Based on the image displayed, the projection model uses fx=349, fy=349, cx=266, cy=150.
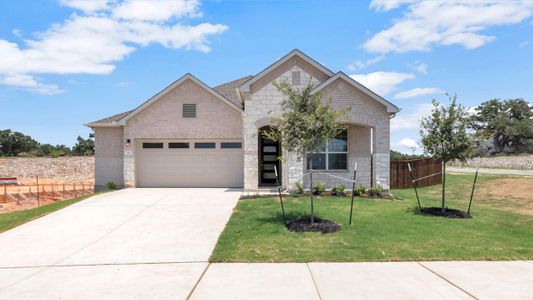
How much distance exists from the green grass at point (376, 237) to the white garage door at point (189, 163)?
18.1 ft

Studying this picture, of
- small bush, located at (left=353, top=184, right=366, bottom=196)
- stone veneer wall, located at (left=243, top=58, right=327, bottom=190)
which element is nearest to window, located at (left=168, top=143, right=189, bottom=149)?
stone veneer wall, located at (left=243, top=58, right=327, bottom=190)

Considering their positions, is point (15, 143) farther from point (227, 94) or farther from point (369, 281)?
point (369, 281)

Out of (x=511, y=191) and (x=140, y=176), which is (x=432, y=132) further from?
(x=140, y=176)

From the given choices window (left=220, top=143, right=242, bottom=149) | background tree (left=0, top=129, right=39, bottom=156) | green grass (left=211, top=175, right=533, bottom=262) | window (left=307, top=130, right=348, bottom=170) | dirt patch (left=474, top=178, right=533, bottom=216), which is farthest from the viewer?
background tree (left=0, top=129, right=39, bottom=156)

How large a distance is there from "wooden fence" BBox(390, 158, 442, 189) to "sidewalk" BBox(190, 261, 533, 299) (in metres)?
13.4

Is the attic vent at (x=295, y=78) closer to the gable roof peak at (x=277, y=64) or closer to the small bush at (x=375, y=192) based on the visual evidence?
Result: the gable roof peak at (x=277, y=64)

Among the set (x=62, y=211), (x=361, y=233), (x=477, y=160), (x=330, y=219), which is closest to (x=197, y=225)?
(x=330, y=219)

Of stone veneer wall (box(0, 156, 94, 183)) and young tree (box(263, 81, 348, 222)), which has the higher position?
young tree (box(263, 81, 348, 222))

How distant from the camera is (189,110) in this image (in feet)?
56.6

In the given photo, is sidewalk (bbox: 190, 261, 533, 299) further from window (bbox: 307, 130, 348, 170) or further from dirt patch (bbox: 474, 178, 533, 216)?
window (bbox: 307, 130, 348, 170)

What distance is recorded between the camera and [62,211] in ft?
38.3

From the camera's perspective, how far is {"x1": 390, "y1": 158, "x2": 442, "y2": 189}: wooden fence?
64.7 feet

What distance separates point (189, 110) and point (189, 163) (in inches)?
104

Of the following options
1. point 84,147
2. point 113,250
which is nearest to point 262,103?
point 113,250
